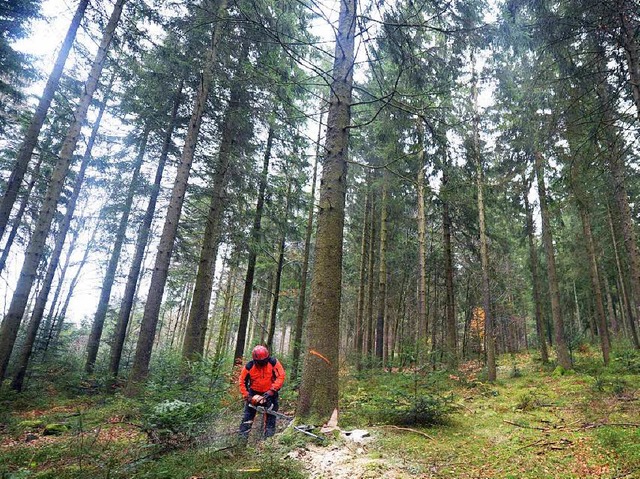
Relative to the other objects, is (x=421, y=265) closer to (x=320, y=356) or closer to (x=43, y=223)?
(x=320, y=356)

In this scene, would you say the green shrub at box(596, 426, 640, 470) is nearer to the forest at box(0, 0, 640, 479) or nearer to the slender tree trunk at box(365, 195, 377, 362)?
the forest at box(0, 0, 640, 479)

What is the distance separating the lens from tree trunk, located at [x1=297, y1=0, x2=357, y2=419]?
496cm

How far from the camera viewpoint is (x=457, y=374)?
12.3 m

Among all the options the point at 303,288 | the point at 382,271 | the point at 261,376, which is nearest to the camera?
the point at 261,376

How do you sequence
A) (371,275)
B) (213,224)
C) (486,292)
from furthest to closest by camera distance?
(371,275) → (486,292) → (213,224)

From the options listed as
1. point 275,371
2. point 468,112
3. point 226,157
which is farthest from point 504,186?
point 275,371

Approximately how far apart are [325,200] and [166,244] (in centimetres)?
594

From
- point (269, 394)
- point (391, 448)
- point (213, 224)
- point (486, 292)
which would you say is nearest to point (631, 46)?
point (486, 292)

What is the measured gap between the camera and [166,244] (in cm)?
955

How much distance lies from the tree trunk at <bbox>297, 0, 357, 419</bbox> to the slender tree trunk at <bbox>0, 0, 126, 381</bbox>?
23.7 feet

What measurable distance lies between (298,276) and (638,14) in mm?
Answer: 13912

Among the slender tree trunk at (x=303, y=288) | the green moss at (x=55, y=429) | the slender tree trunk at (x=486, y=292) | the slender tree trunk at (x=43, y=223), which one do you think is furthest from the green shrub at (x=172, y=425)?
the slender tree trunk at (x=486, y=292)

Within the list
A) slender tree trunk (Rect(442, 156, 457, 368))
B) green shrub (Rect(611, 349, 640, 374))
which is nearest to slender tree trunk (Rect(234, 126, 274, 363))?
slender tree trunk (Rect(442, 156, 457, 368))

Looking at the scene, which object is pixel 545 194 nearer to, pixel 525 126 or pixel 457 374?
pixel 525 126
